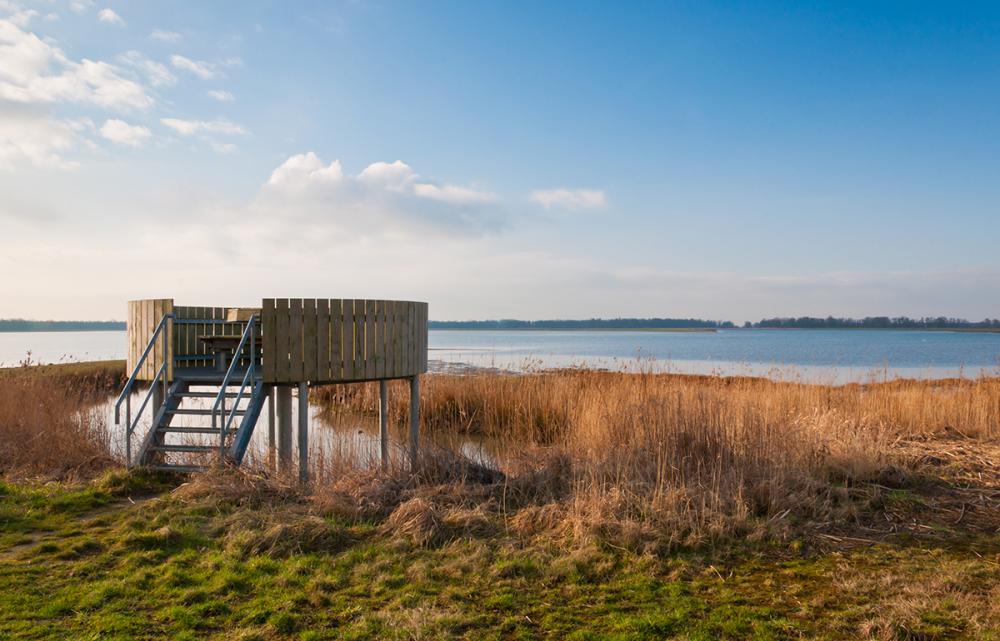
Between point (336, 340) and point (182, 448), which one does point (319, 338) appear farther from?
point (182, 448)

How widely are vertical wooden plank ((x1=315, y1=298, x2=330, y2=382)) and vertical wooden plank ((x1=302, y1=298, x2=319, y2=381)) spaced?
4 cm

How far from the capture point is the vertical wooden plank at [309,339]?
7828 mm

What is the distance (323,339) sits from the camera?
26.1 feet

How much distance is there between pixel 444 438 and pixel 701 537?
314 inches

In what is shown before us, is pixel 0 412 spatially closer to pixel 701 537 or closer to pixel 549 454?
pixel 549 454

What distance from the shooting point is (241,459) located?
7.10 meters

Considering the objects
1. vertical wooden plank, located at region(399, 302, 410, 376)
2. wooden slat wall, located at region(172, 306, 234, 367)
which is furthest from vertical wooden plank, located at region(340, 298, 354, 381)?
wooden slat wall, located at region(172, 306, 234, 367)

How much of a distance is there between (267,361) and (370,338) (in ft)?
4.30

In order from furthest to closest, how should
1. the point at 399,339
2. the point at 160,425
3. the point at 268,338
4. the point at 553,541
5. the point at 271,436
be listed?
the point at 271,436 < the point at 399,339 < the point at 268,338 < the point at 160,425 < the point at 553,541

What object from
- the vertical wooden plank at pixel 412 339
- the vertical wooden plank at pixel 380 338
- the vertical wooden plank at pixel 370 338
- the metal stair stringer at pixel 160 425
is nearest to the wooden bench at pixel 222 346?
the metal stair stringer at pixel 160 425

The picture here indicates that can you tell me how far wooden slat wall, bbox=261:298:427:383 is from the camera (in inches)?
302

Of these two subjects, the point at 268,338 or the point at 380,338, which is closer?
the point at 268,338

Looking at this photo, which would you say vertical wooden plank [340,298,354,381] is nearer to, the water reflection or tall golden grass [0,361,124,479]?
the water reflection

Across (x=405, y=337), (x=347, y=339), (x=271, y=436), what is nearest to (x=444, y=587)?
(x=347, y=339)
